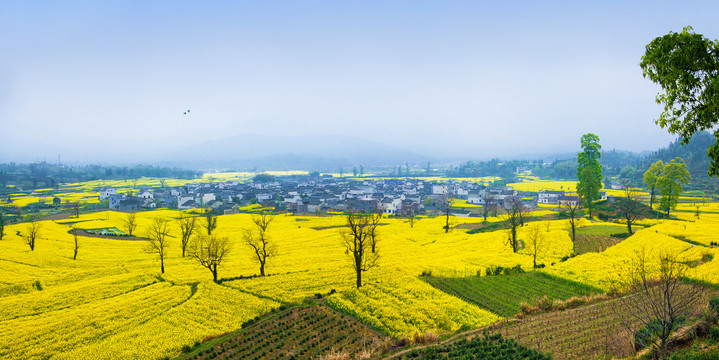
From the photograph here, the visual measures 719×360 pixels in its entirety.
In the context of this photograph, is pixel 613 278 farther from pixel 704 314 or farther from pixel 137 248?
pixel 137 248

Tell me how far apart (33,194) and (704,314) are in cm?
15415

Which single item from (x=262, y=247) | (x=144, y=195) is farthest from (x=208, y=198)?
(x=262, y=247)

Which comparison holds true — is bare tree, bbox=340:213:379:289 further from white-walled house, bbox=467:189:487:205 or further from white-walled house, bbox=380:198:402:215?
white-walled house, bbox=467:189:487:205

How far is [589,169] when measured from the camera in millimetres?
54094

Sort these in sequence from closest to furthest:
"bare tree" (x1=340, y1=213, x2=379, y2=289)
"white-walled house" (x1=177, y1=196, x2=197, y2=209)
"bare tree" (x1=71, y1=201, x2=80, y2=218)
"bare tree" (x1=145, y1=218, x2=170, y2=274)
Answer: "bare tree" (x1=340, y1=213, x2=379, y2=289) < "bare tree" (x1=145, y1=218, x2=170, y2=274) < "bare tree" (x1=71, y1=201, x2=80, y2=218) < "white-walled house" (x1=177, y1=196, x2=197, y2=209)

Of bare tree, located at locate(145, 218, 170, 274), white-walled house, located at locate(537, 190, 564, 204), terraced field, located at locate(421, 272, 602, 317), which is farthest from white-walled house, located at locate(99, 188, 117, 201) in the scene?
white-walled house, located at locate(537, 190, 564, 204)

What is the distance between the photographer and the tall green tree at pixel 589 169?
2144 inches

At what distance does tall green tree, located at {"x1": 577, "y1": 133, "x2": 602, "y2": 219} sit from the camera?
54.5 metres

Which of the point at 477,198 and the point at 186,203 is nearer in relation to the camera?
the point at 186,203

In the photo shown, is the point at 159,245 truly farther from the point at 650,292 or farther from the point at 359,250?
the point at 650,292

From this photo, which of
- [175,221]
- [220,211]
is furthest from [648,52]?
[220,211]

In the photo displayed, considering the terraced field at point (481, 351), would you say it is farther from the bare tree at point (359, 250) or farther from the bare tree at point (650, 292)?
the bare tree at point (359, 250)

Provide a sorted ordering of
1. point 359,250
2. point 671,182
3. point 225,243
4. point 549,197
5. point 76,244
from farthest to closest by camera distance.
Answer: point 549,197, point 671,182, point 76,244, point 225,243, point 359,250

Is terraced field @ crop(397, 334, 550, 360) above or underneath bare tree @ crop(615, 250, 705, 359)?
underneath
